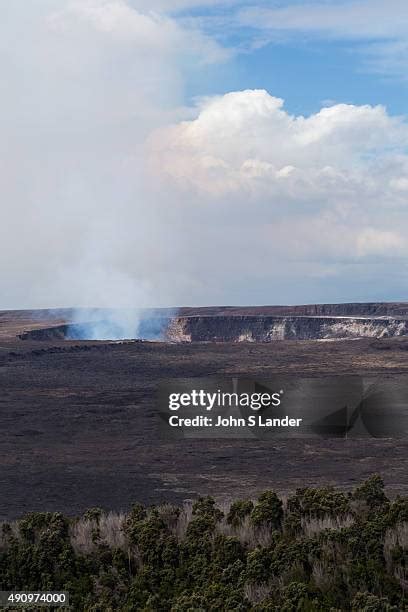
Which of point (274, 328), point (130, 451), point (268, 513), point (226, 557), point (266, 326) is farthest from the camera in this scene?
point (266, 326)

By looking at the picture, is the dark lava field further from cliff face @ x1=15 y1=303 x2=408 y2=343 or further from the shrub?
cliff face @ x1=15 y1=303 x2=408 y2=343

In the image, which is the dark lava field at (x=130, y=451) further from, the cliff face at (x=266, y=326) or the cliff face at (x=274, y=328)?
the cliff face at (x=274, y=328)

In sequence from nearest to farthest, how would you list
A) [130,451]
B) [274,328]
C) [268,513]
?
[268,513], [130,451], [274,328]

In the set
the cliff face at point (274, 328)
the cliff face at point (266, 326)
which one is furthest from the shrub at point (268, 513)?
the cliff face at point (274, 328)

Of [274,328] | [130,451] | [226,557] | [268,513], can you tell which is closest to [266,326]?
[274,328]

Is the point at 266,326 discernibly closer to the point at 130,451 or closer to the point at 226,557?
the point at 130,451

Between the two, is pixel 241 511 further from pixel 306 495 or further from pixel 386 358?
pixel 386 358

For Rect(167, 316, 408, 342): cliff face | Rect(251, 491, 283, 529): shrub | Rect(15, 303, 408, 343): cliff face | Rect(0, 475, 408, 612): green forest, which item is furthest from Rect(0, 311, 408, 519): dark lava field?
Rect(167, 316, 408, 342): cliff face
